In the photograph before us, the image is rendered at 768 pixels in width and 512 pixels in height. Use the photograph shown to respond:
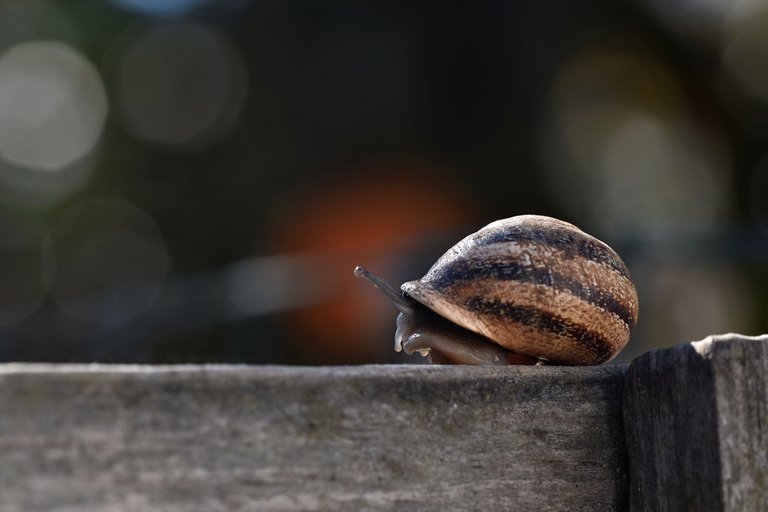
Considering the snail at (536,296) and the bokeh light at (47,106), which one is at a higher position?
the bokeh light at (47,106)

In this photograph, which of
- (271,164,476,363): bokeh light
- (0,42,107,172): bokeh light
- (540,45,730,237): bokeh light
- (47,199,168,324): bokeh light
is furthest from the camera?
(0,42,107,172): bokeh light

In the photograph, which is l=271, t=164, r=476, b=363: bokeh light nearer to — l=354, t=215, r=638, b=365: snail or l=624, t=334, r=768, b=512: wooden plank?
l=354, t=215, r=638, b=365: snail

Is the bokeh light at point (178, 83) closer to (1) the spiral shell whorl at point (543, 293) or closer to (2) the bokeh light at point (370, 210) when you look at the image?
(2) the bokeh light at point (370, 210)

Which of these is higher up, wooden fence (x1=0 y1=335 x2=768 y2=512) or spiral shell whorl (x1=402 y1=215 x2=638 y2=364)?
spiral shell whorl (x1=402 y1=215 x2=638 y2=364)

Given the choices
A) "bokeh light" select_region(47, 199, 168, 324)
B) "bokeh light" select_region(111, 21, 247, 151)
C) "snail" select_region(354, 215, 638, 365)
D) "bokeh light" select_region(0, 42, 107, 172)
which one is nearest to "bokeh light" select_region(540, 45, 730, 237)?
"bokeh light" select_region(111, 21, 247, 151)

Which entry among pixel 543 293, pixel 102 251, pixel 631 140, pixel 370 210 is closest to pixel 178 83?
pixel 102 251

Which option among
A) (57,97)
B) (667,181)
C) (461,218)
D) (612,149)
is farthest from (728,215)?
(57,97)

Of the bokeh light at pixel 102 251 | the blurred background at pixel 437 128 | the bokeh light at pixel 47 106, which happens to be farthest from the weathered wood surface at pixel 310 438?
the bokeh light at pixel 47 106
